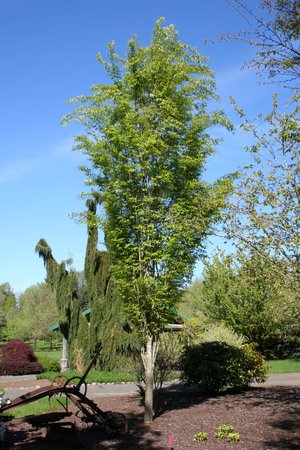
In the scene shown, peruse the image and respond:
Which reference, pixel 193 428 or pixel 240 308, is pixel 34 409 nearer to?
pixel 193 428

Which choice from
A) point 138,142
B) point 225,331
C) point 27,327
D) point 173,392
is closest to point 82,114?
point 138,142

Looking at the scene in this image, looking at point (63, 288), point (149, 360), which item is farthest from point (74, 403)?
point (63, 288)

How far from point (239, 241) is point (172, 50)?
516cm

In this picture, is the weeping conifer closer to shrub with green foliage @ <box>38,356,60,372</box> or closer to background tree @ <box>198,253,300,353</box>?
shrub with green foliage @ <box>38,356,60,372</box>

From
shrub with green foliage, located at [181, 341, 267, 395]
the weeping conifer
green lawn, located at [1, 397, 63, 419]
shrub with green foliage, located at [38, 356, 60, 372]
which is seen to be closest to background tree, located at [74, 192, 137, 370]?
the weeping conifer

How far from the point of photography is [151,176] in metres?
9.09

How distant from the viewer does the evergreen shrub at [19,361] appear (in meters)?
20.9

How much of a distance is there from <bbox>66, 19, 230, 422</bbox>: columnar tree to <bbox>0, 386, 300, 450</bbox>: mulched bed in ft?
3.12

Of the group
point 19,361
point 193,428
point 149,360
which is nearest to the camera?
point 193,428

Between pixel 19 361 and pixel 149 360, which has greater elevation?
pixel 149 360

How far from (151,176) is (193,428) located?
503 cm

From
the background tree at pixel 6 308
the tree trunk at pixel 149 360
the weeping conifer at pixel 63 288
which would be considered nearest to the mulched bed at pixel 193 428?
the tree trunk at pixel 149 360

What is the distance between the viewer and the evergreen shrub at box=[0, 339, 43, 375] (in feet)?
68.7

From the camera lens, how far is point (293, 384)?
13.8 meters
